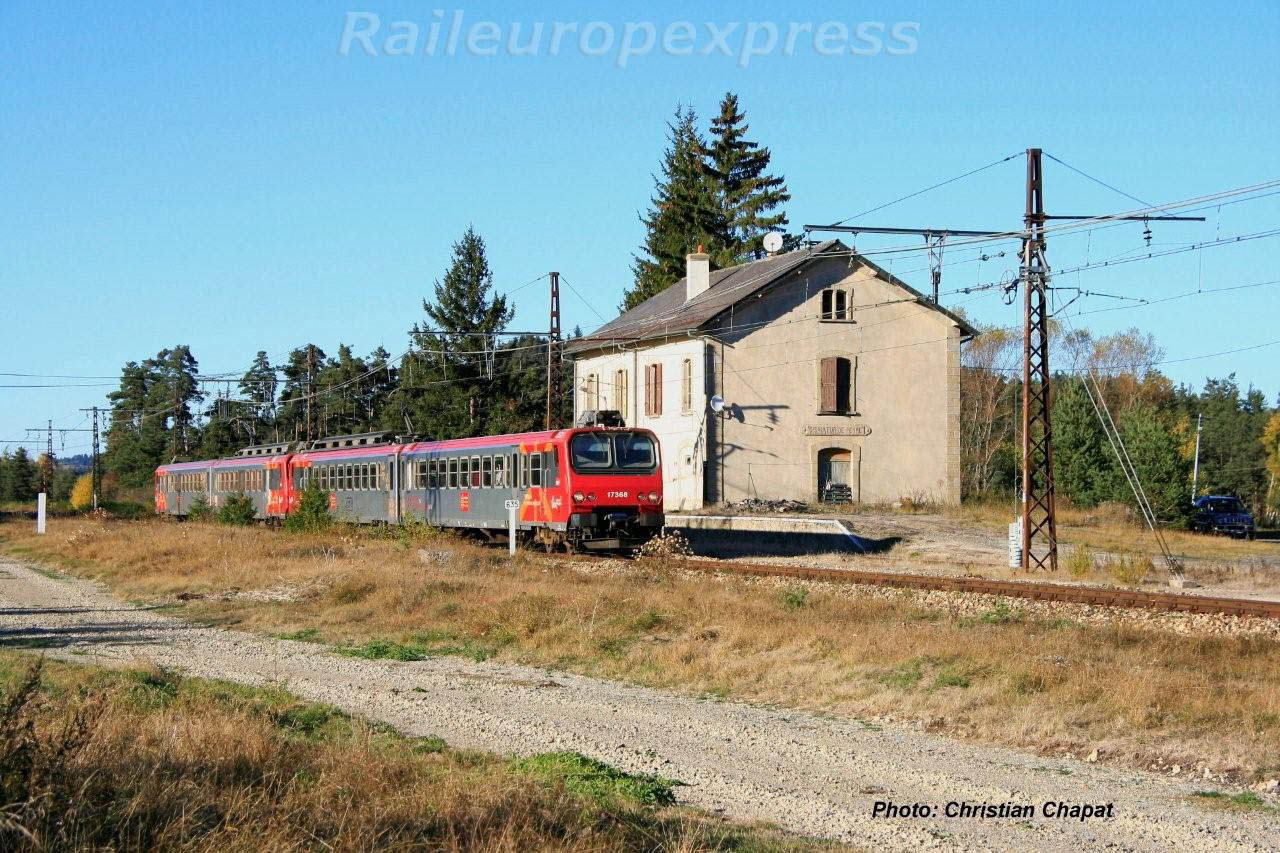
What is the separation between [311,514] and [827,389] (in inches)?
699

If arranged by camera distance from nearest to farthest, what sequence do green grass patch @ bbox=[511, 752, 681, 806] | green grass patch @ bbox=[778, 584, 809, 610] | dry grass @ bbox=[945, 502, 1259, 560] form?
green grass patch @ bbox=[511, 752, 681, 806], green grass patch @ bbox=[778, 584, 809, 610], dry grass @ bbox=[945, 502, 1259, 560]

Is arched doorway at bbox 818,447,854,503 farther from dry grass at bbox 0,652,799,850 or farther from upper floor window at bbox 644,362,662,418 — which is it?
dry grass at bbox 0,652,799,850

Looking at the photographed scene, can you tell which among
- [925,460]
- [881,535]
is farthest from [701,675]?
[925,460]

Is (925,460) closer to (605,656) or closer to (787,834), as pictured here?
(605,656)

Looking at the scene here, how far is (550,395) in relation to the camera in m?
36.6

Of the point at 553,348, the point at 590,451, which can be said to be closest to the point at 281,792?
the point at 590,451

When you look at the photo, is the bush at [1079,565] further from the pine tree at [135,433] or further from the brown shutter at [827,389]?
the pine tree at [135,433]

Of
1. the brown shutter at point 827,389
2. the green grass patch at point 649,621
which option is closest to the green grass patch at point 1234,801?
the green grass patch at point 649,621

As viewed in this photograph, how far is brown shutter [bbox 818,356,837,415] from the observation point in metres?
41.4

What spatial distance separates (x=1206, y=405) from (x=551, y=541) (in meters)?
111

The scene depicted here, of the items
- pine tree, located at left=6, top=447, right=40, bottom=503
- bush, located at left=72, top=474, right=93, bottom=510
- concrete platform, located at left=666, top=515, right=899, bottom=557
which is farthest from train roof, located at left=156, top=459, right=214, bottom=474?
pine tree, located at left=6, top=447, right=40, bottom=503

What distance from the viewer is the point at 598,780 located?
300 inches

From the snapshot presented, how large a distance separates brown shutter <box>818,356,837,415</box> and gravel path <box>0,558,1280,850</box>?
94.9 feet

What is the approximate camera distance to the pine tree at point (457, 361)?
68188 millimetres
